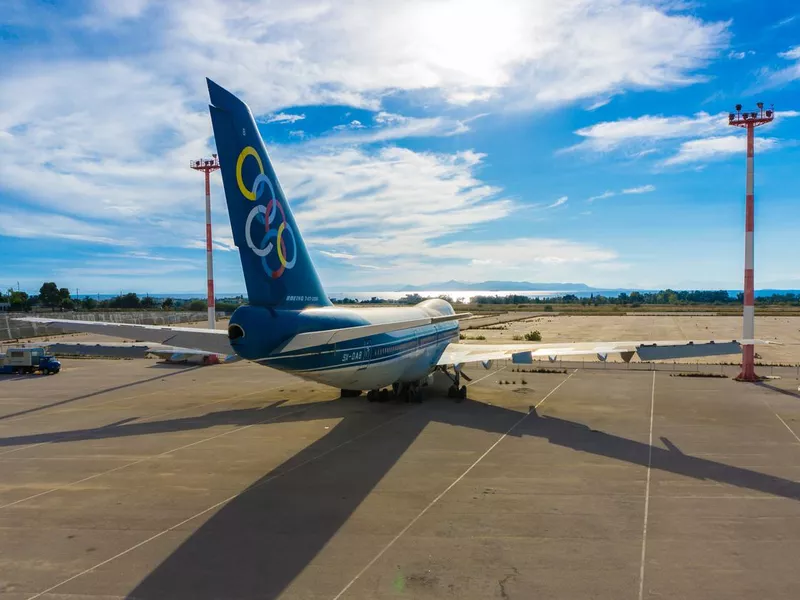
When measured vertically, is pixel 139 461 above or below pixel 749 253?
below

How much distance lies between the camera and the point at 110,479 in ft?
55.6

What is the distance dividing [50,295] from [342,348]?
149 m

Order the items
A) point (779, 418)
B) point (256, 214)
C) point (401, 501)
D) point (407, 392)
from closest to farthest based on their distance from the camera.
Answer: point (401, 501), point (256, 214), point (779, 418), point (407, 392)

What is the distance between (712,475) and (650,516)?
15.8 feet

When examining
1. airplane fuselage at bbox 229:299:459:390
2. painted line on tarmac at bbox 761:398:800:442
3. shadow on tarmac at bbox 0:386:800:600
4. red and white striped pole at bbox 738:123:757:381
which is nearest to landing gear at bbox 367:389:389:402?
shadow on tarmac at bbox 0:386:800:600

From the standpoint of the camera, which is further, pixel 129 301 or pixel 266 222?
pixel 129 301

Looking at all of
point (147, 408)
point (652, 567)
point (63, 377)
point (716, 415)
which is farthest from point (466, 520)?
point (63, 377)

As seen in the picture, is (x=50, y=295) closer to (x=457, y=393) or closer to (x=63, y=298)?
(x=63, y=298)

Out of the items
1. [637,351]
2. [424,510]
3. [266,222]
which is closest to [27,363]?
[266,222]

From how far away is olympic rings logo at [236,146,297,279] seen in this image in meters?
17.8

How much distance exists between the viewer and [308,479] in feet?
55.0

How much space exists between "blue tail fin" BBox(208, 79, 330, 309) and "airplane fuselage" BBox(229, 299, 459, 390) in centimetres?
91

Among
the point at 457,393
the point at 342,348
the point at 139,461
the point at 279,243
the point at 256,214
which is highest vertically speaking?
the point at 256,214

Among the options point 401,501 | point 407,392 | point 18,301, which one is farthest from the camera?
point 18,301
